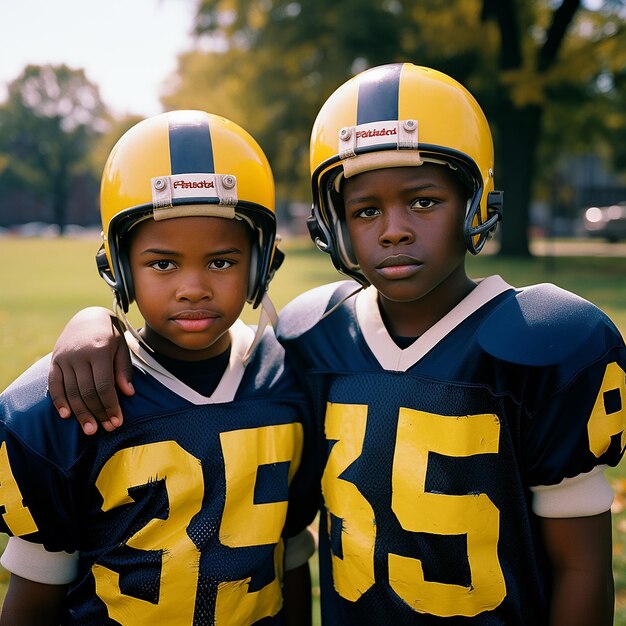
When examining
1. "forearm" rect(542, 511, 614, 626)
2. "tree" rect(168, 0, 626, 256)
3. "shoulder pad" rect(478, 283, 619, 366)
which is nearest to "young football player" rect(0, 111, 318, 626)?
"shoulder pad" rect(478, 283, 619, 366)

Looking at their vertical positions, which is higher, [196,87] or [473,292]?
[196,87]

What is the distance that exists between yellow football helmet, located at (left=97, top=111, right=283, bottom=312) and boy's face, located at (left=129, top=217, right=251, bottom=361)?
0.05 meters

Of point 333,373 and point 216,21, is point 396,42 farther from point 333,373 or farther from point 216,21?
point 333,373

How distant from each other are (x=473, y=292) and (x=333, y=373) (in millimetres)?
514

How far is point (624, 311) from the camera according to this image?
9234 millimetres

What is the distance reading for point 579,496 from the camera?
6.42ft

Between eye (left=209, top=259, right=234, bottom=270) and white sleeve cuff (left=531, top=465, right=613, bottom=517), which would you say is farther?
eye (left=209, top=259, right=234, bottom=270)

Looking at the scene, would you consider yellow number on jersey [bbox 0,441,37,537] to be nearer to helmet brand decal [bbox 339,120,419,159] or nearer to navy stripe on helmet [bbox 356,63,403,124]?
helmet brand decal [bbox 339,120,419,159]

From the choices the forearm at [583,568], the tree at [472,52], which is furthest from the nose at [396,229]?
the tree at [472,52]

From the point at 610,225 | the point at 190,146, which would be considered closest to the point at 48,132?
the point at 610,225

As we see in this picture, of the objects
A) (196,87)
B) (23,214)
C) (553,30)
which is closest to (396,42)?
(553,30)

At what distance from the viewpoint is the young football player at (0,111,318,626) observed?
201 cm

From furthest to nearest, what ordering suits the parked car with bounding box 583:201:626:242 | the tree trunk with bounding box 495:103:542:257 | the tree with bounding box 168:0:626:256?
the parked car with bounding box 583:201:626:242 < the tree trunk with bounding box 495:103:542:257 < the tree with bounding box 168:0:626:256

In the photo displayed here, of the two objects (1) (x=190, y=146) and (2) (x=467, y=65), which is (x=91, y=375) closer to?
(1) (x=190, y=146)
